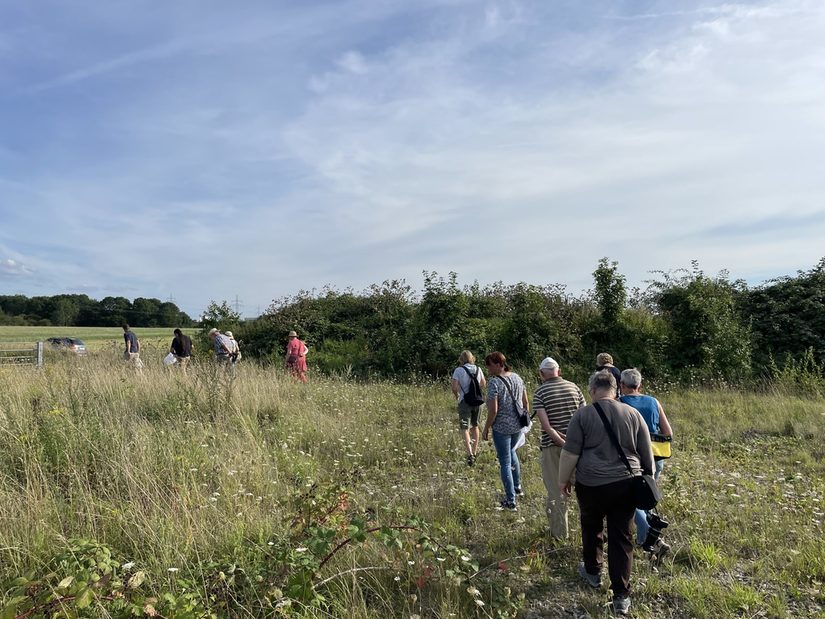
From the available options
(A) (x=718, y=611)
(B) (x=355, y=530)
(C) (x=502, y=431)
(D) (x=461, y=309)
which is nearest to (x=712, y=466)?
(C) (x=502, y=431)

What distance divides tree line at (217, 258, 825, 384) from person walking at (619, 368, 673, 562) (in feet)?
32.7

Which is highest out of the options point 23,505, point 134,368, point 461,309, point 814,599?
point 461,309

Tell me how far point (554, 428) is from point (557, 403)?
9.6 inches

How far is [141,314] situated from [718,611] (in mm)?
89202

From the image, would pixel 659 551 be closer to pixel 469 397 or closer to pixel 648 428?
pixel 648 428

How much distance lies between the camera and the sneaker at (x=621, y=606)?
356 cm

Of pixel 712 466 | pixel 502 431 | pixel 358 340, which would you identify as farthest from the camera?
pixel 358 340

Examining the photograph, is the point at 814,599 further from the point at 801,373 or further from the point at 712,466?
the point at 801,373

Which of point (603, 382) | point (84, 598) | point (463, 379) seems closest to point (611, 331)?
point (463, 379)

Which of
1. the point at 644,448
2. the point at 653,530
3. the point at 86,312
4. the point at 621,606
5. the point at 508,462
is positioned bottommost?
the point at 621,606

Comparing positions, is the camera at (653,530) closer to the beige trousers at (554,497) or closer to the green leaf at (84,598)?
the beige trousers at (554,497)

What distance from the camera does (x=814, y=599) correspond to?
12.0 ft

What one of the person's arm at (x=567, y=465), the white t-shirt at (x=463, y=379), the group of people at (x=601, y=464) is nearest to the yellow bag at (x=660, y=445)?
the group of people at (x=601, y=464)

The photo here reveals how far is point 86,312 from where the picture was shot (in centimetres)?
8231
